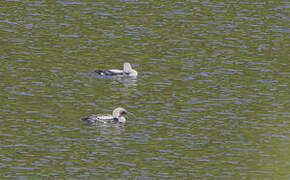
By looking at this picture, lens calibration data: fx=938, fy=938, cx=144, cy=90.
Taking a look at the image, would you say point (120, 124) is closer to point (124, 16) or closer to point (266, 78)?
point (266, 78)

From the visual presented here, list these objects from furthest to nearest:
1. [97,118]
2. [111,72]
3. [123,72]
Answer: [123,72], [111,72], [97,118]

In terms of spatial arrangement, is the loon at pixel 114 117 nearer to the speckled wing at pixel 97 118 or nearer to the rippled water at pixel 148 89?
the speckled wing at pixel 97 118

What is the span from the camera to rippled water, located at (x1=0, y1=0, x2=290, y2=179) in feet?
136

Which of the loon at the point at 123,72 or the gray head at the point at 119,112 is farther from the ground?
the loon at the point at 123,72

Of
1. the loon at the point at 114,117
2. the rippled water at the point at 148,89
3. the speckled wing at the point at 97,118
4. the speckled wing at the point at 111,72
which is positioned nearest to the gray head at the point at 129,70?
the speckled wing at the point at 111,72

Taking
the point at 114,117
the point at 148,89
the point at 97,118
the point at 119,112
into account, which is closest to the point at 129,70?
the point at 148,89

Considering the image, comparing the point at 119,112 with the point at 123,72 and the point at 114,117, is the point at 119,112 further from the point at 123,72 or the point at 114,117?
the point at 123,72

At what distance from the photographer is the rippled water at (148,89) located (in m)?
41.4

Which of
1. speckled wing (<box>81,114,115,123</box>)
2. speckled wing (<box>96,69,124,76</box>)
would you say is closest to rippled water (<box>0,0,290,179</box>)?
speckled wing (<box>81,114,115,123</box>)

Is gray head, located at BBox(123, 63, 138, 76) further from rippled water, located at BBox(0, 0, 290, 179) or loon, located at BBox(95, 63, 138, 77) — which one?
rippled water, located at BBox(0, 0, 290, 179)

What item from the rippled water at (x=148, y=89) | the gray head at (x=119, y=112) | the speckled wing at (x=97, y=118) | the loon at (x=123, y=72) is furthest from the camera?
the loon at (x=123, y=72)

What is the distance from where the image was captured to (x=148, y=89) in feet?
182

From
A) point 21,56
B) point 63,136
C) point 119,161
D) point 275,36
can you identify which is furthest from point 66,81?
point 275,36

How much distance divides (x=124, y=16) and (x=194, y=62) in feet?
49.1
